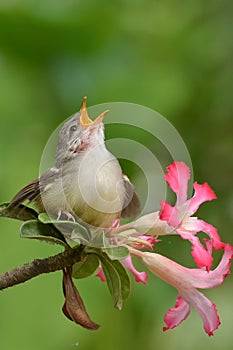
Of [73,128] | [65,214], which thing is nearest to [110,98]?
[73,128]

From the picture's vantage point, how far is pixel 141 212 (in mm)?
1060

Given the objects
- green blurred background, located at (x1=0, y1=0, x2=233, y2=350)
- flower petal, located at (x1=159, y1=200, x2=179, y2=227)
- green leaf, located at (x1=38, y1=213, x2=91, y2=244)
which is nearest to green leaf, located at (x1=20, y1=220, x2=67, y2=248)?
green leaf, located at (x1=38, y1=213, x2=91, y2=244)

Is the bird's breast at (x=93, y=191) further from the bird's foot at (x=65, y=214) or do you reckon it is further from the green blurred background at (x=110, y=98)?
the green blurred background at (x=110, y=98)

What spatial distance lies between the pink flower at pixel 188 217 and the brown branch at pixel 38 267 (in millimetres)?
113

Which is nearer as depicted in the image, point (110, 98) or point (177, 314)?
point (177, 314)

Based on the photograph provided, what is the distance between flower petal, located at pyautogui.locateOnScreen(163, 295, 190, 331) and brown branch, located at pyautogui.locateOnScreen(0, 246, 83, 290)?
136 mm

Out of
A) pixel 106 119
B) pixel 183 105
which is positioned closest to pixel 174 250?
pixel 183 105

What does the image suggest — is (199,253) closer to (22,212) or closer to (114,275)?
(114,275)

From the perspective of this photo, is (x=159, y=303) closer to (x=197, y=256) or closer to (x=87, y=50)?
(x=87, y=50)

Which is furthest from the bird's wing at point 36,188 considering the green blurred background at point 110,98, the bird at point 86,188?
the green blurred background at point 110,98

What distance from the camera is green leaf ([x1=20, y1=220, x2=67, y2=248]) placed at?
99 cm

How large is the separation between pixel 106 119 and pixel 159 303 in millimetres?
1123

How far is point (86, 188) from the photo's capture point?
999 mm

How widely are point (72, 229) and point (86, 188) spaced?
0.05m
